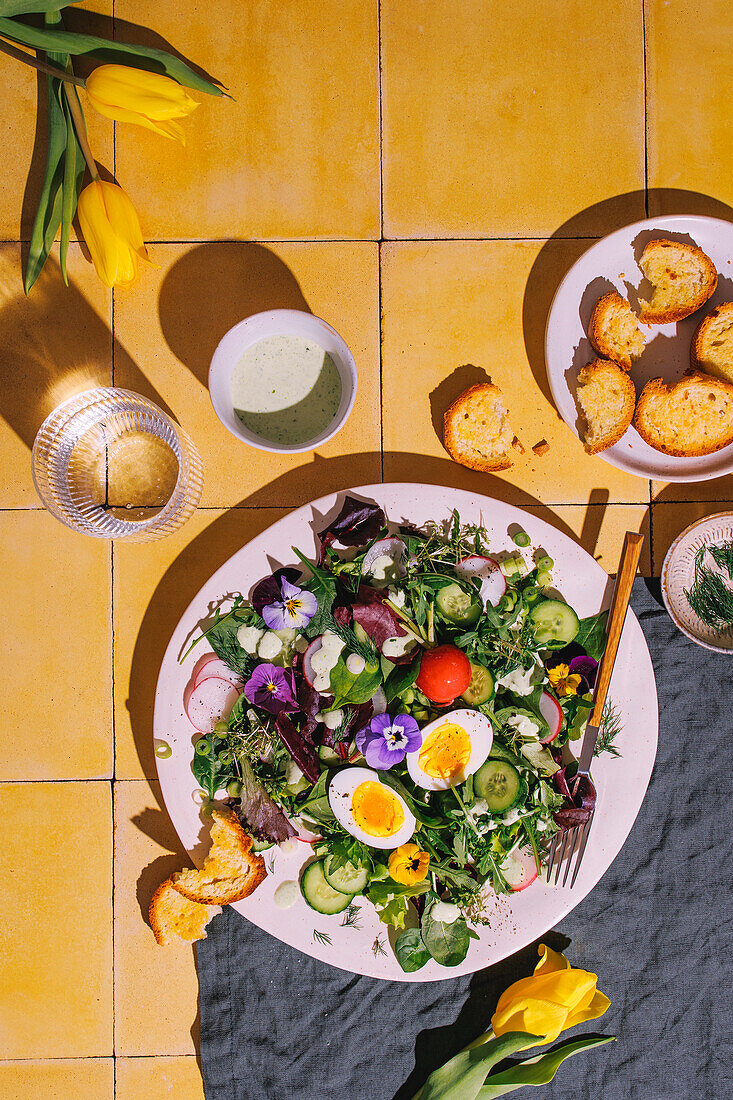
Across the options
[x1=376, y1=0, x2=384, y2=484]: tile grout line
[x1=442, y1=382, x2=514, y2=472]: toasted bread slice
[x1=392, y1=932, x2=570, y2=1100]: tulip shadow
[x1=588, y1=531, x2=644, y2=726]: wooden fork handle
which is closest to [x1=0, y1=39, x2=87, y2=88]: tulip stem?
[x1=376, y1=0, x2=384, y2=484]: tile grout line

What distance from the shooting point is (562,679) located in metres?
1.42

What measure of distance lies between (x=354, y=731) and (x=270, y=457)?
0.62 metres

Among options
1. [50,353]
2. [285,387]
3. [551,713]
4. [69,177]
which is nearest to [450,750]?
[551,713]

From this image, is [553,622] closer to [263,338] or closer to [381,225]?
[263,338]

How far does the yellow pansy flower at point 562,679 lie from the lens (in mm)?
1417

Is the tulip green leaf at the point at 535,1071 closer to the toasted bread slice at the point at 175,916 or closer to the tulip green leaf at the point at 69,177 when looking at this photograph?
the toasted bread slice at the point at 175,916

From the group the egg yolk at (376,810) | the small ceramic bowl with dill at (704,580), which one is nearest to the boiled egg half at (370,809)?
the egg yolk at (376,810)

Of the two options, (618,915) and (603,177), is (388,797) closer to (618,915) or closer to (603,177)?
(618,915)

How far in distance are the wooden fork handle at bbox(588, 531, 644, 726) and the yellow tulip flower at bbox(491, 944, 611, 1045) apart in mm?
538

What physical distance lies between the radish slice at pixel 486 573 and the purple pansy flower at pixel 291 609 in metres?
0.31

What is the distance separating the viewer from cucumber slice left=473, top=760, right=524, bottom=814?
1.35 meters

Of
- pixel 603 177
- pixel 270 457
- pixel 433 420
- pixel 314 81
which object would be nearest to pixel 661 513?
pixel 433 420

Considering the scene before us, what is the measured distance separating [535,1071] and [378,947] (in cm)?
44

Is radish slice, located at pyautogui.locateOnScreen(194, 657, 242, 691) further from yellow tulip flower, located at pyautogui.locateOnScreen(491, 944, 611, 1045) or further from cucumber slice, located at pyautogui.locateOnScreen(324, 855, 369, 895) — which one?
yellow tulip flower, located at pyautogui.locateOnScreen(491, 944, 611, 1045)
